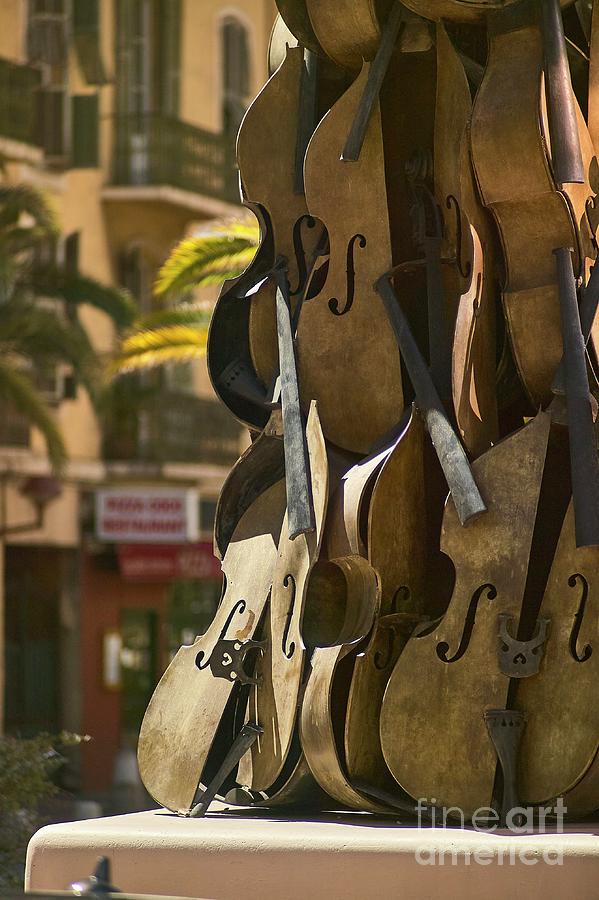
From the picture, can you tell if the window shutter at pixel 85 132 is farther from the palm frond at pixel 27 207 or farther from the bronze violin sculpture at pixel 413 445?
the bronze violin sculpture at pixel 413 445

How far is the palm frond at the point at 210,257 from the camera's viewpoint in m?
14.1

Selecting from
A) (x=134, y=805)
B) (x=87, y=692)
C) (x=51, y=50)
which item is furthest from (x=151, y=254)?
(x=134, y=805)

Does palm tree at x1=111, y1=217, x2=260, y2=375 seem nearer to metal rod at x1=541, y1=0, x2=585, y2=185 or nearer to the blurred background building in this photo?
the blurred background building

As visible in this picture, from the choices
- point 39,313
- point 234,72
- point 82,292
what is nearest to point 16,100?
point 82,292

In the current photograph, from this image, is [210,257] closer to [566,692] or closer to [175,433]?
[566,692]

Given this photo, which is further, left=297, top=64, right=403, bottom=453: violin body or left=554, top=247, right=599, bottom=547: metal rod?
left=297, top=64, right=403, bottom=453: violin body

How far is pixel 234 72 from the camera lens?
2662 cm

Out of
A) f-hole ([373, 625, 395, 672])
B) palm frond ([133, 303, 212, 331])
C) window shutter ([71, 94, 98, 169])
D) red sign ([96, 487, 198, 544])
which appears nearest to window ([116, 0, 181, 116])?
window shutter ([71, 94, 98, 169])

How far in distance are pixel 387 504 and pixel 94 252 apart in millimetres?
19347

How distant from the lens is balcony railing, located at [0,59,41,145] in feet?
72.6

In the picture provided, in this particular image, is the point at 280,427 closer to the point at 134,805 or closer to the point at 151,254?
the point at 134,805

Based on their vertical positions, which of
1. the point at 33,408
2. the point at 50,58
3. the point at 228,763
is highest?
the point at 50,58

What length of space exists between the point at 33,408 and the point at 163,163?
20.8ft

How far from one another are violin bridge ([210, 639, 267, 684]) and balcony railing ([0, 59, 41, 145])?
17.3 metres
